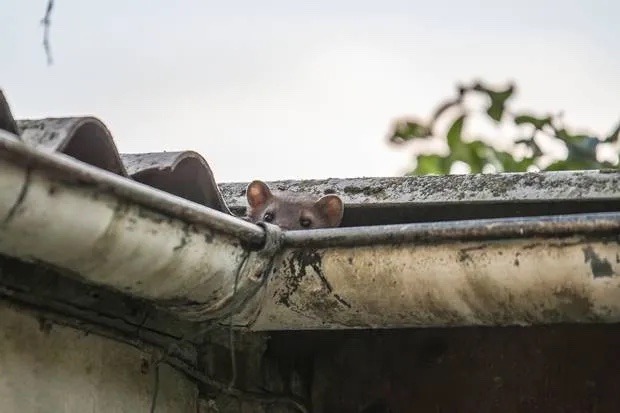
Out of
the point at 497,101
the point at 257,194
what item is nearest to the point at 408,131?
the point at 497,101

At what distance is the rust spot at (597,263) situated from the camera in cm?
200

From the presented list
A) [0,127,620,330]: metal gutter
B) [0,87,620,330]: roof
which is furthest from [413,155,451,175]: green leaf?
[0,127,620,330]: metal gutter

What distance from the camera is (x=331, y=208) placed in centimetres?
290

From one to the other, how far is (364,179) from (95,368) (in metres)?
0.86

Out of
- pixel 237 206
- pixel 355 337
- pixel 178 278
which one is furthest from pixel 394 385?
pixel 178 278

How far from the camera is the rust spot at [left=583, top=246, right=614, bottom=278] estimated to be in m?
2.00

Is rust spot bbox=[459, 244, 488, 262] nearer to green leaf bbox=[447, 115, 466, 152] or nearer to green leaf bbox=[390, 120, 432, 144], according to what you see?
green leaf bbox=[447, 115, 466, 152]

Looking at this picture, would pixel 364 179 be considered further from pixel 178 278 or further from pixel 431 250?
pixel 178 278

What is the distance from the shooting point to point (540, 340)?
2.56 m

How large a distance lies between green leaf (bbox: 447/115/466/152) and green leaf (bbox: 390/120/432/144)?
8 centimetres

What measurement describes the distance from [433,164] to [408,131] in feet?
0.40

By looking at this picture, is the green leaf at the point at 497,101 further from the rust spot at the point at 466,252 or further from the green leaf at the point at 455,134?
the rust spot at the point at 466,252

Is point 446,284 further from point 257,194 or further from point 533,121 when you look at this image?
point 257,194

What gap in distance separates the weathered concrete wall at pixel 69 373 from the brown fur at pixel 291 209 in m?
0.68
